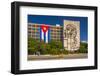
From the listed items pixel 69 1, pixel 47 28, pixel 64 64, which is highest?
pixel 69 1

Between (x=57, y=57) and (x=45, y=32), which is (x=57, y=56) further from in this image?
(x=45, y=32)

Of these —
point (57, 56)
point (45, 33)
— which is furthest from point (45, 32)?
point (57, 56)

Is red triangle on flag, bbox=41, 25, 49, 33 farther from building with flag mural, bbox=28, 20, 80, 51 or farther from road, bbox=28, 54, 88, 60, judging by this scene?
road, bbox=28, 54, 88, 60

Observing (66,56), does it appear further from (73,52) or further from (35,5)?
(35,5)

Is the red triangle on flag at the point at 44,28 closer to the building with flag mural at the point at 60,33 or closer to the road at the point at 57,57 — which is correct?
the building with flag mural at the point at 60,33

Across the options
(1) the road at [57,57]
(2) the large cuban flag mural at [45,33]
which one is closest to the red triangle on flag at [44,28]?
(2) the large cuban flag mural at [45,33]

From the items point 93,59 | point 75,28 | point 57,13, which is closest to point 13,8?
point 57,13
